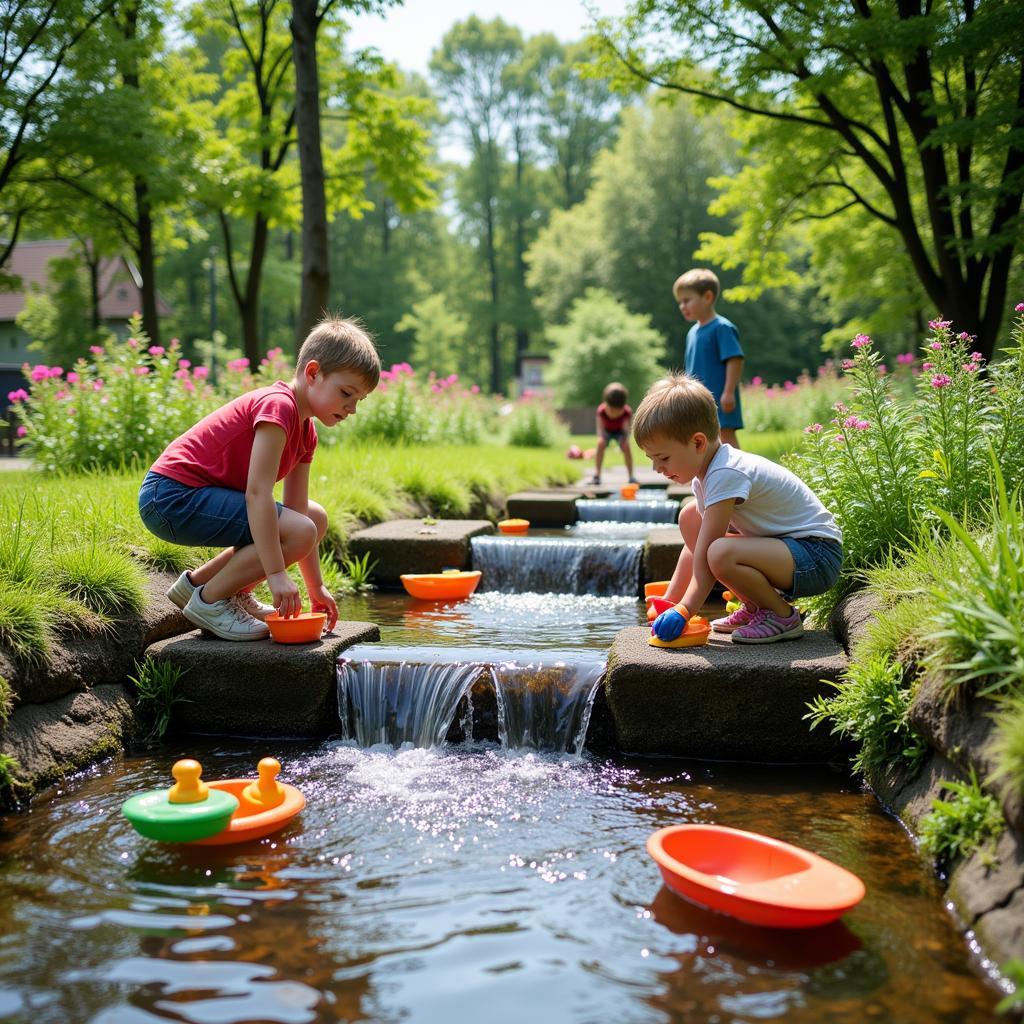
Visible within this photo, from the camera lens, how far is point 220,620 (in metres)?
3.97

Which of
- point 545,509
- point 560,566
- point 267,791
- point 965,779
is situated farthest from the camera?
point 545,509

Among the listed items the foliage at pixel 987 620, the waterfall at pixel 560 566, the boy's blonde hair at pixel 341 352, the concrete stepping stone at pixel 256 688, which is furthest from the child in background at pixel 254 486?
the waterfall at pixel 560 566

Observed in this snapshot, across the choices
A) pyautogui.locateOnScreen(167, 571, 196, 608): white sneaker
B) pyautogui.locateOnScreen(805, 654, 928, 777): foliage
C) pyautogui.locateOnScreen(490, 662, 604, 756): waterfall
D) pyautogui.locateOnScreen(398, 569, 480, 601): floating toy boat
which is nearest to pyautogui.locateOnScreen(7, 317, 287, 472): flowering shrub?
pyautogui.locateOnScreen(398, 569, 480, 601): floating toy boat

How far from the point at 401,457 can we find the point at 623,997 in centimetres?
740

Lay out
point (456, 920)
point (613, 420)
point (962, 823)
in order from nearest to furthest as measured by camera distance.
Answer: point (456, 920), point (962, 823), point (613, 420)

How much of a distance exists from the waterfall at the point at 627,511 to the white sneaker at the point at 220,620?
5.36 meters

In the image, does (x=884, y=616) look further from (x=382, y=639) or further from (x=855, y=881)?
(x=382, y=639)

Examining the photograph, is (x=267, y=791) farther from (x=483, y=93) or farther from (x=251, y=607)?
(x=483, y=93)

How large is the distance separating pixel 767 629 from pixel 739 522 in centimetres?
44

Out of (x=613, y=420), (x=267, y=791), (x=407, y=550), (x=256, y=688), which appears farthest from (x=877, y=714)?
(x=613, y=420)

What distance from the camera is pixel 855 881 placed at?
2.28m

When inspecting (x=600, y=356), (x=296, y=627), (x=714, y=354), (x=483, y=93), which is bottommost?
(x=296, y=627)

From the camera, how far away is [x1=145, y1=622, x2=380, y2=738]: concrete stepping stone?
379 cm

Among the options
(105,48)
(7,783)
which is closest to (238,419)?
(7,783)
